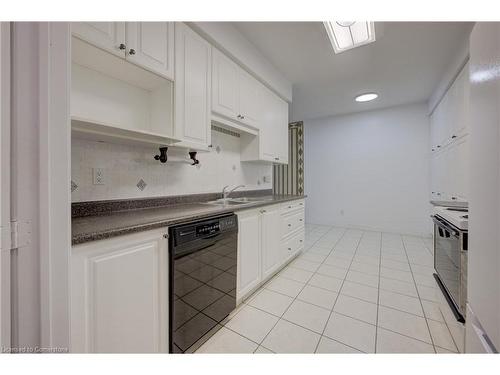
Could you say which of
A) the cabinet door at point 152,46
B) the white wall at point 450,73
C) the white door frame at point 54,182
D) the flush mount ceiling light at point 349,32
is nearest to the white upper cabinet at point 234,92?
the cabinet door at point 152,46

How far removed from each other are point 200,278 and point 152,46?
1.55 metres

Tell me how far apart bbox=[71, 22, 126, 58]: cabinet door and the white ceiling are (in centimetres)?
114

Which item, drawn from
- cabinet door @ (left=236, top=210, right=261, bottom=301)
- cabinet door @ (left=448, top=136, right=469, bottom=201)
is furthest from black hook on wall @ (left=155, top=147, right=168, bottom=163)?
cabinet door @ (left=448, top=136, right=469, bottom=201)

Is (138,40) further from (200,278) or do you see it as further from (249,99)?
(200,278)

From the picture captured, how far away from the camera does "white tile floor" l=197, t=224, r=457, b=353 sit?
4.31 ft

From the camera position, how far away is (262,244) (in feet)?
6.42

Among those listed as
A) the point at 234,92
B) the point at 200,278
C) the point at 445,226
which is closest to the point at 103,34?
the point at 234,92

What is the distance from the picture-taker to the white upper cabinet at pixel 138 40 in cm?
108

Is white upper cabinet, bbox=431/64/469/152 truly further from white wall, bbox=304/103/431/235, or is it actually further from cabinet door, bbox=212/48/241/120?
cabinet door, bbox=212/48/241/120

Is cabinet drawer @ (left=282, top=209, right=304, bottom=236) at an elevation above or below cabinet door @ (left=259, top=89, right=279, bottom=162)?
below

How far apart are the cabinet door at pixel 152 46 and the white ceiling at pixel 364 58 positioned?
Answer: 0.81 meters

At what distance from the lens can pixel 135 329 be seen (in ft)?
3.20
